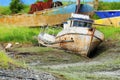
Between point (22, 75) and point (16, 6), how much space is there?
39.3 meters

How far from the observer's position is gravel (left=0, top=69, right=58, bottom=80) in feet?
47.7

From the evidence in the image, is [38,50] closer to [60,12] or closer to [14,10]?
[60,12]

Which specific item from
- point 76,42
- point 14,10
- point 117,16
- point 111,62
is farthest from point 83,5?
point 111,62

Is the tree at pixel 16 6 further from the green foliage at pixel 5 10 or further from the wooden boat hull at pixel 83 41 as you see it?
the wooden boat hull at pixel 83 41

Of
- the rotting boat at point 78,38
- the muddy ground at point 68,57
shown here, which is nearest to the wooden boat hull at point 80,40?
the rotting boat at point 78,38

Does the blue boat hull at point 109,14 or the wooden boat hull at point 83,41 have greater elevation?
the wooden boat hull at point 83,41

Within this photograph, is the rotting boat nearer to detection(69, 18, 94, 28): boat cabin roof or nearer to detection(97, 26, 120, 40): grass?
detection(69, 18, 94, 28): boat cabin roof

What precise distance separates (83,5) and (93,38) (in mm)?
12816

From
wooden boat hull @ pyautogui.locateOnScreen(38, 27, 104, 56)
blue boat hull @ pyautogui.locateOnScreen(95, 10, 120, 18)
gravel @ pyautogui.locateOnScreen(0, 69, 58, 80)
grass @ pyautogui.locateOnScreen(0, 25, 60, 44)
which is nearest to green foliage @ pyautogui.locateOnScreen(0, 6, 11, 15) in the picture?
blue boat hull @ pyautogui.locateOnScreen(95, 10, 120, 18)

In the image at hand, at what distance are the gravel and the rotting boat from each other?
63.1 feet

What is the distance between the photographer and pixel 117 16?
45.3 m

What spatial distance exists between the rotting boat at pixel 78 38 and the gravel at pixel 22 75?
19.2 metres

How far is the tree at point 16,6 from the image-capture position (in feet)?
174

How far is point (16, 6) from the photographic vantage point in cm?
5397
